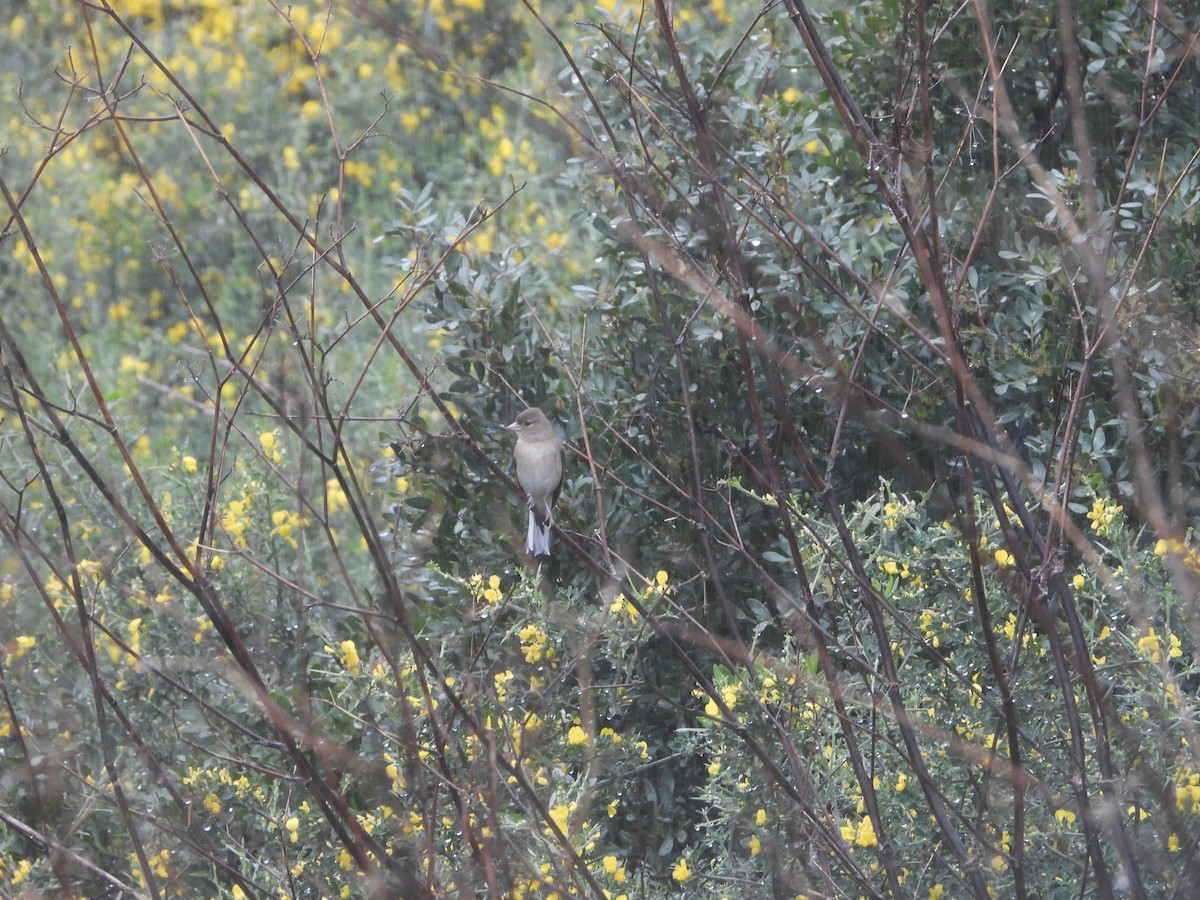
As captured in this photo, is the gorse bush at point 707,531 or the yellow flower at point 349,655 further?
the yellow flower at point 349,655

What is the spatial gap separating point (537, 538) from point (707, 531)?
34.6 inches

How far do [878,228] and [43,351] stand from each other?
5.18 metres

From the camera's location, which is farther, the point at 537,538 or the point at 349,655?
the point at 537,538

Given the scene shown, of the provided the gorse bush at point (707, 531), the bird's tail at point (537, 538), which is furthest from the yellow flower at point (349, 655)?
the bird's tail at point (537, 538)

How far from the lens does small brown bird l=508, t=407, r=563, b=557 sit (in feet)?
10.9

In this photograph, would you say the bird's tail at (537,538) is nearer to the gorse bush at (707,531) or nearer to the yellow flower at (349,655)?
the gorse bush at (707,531)

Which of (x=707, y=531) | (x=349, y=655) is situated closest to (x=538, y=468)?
(x=349, y=655)

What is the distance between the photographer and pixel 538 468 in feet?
11.3

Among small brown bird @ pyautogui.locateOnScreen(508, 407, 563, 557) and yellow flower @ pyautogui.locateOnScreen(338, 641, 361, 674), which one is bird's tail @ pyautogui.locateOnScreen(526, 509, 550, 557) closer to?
small brown bird @ pyautogui.locateOnScreen(508, 407, 563, 557)

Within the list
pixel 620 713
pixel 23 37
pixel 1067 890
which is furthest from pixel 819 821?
pixel 23 37

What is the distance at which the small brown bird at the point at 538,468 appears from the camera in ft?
10.9

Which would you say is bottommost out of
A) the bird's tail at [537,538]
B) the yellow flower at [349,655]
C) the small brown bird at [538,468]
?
the yellow flower at [349,655]

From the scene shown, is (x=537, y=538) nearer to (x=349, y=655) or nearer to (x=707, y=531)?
(x=349, y=655)

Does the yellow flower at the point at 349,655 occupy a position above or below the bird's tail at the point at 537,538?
below
